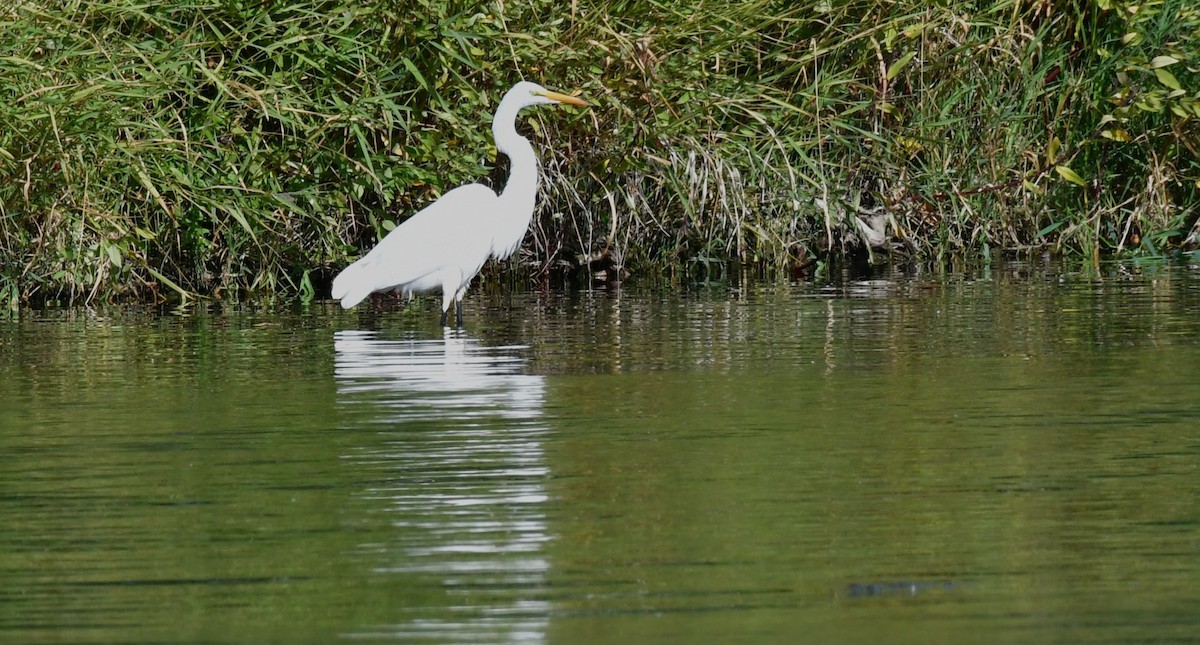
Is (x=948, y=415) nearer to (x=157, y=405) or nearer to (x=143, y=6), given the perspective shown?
(x=157, y=405)

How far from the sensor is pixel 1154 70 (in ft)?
40.2

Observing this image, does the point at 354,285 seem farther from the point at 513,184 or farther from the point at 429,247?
the point at 513,184

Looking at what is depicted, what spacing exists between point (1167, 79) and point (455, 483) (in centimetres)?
873

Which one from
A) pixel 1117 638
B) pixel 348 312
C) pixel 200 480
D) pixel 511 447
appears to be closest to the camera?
pixel 1117 638

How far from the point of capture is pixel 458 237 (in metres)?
10.2

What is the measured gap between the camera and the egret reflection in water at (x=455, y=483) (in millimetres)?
3320

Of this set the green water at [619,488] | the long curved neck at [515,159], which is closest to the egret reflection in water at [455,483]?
the green water at [619,488]

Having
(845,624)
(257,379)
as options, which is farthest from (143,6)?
(845,624)

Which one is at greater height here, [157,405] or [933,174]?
[933,174]

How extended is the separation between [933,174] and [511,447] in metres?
7.82

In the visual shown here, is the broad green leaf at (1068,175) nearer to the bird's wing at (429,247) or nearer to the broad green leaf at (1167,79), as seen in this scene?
the broad green leaf at (1167,79)

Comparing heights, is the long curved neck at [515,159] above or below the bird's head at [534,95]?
below

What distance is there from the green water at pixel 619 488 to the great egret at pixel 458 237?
186cm

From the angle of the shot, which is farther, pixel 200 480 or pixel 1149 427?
pixel 1149 427
